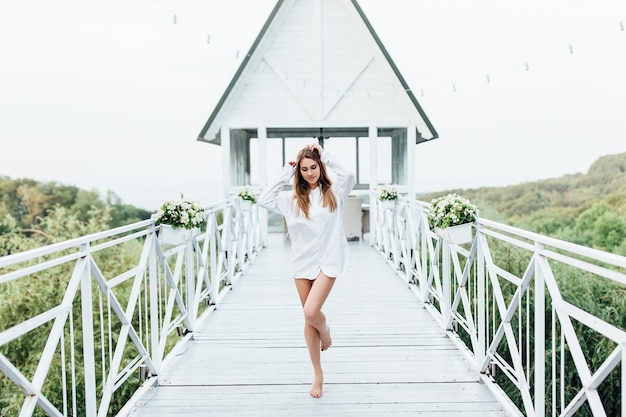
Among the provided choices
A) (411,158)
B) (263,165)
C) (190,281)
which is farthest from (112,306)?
(411,158)

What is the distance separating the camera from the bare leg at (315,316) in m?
3.49

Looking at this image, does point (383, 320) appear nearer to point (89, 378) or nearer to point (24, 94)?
point (89, 378)

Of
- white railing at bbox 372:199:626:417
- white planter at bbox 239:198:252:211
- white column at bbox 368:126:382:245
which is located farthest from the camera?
white column at bbox 368:126:382:245

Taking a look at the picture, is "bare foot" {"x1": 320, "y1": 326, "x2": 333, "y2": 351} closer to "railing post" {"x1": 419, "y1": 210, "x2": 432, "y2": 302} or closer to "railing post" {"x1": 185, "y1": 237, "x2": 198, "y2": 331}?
"railing post" {"x1": 185, "y1": 237, "x2": 198, "y2": 331}

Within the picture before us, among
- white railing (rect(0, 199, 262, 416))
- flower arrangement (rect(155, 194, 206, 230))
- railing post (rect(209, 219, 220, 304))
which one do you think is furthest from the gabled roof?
flower arrangement (rect(155, 194, 206, 230))

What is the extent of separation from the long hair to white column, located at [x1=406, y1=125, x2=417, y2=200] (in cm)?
830

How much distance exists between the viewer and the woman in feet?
11.6

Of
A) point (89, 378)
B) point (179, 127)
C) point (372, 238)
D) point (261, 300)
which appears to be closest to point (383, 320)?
point (261, 300)

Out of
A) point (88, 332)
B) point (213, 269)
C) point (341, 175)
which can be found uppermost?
point (341, 175)

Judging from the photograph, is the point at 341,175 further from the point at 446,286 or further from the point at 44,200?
the point at 44,200

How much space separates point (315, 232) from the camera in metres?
3.54

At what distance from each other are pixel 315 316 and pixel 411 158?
8674 millimetres

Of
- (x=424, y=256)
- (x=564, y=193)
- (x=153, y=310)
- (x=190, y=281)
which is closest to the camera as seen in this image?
(x=153, y=310)

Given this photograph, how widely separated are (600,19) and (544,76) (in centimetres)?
707
